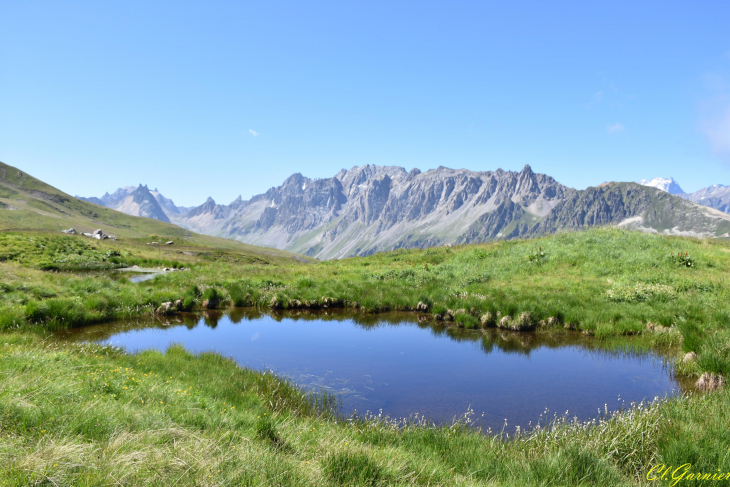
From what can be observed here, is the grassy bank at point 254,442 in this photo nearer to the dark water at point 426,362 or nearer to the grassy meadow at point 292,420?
the grassy meadow at point 292,420

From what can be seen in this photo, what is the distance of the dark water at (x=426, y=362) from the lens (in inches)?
465

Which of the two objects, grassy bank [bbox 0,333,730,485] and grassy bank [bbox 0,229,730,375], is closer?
grassy bank [bbox 0,333,730,485]

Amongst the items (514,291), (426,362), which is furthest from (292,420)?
(514,291)

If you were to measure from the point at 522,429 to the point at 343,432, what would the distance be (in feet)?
15.8

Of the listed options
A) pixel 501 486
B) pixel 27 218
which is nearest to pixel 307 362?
pixel 501 486

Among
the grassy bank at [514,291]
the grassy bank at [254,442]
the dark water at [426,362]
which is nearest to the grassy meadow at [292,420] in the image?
the grassy bank at [254,442]

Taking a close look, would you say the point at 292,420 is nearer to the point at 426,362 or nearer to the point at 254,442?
the point at 254,442

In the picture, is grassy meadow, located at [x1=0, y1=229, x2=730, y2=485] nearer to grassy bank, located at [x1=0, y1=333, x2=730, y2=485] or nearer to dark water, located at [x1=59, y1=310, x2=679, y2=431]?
grassy bank, located at [x1=0, y1=333, x2=730, y2=485]

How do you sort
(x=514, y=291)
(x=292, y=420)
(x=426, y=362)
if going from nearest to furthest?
(x=292, y=420), (x=426, y=362), (x=514, y=291)

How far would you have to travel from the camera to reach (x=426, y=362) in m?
15.8

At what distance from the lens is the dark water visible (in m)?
11.8

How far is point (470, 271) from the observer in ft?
108

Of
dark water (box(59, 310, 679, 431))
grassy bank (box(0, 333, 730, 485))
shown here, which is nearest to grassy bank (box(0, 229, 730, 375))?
dark water (box(59, 310, 679, 431))

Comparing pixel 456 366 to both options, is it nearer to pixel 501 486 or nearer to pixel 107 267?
pixel 501 486
